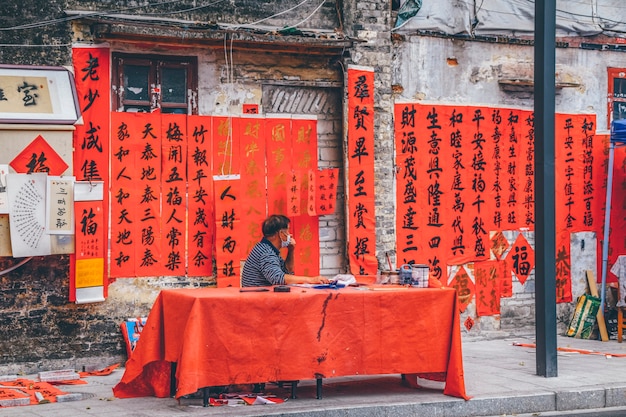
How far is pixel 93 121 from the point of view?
1022cm

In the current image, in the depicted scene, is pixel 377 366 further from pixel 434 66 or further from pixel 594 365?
pixel 434 66

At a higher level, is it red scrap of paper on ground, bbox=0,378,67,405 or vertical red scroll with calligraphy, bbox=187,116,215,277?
vertical red scroll with calligraphy, bbox=187,116,215,277

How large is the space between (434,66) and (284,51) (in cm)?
223

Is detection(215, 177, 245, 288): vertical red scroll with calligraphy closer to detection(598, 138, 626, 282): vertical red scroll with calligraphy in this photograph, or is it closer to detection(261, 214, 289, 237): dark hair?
detection(261, 214, 289, 237): dark hair

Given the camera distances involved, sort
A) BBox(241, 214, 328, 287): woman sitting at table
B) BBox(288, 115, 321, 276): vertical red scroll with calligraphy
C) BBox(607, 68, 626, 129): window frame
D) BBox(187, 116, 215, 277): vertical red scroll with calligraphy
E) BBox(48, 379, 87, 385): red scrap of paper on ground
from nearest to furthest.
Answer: BBox(241, 214, 328, 287): woman sitting at table
BBox(48, 379, 87, 385): red scrap of paper on ground
BBox(187, 116, 215, 277): vertical red scroll with calligraphy
BBox(288, 115, 321, 276): vertical red scroll with calligraphy
BBox(607, 68, 626, 129): window frame

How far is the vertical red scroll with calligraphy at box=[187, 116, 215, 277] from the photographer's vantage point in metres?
10.7

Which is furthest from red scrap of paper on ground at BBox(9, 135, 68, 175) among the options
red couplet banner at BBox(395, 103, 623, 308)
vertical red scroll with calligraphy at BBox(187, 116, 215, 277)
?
red couplet banner at BBox(395, 103, 623, 308)

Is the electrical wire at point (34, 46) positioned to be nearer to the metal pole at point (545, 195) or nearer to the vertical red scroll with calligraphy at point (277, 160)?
the vertical red scroll with calligraphy at point (277, 160)

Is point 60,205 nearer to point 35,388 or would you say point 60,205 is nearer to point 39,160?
point 39,160

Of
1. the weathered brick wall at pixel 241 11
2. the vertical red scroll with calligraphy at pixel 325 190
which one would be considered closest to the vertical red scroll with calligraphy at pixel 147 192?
the weathered brick wall at pixel 241 11

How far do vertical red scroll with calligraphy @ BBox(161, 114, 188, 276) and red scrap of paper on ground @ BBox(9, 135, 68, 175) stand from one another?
3.90 ft

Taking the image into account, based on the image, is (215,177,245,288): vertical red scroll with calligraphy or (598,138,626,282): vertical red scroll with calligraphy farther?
(598,138,626,282): vertical red scroll with calligraphy

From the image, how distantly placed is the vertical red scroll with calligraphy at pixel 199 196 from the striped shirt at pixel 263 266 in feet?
6.18

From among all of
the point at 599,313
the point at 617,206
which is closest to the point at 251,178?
the point at 599,313
